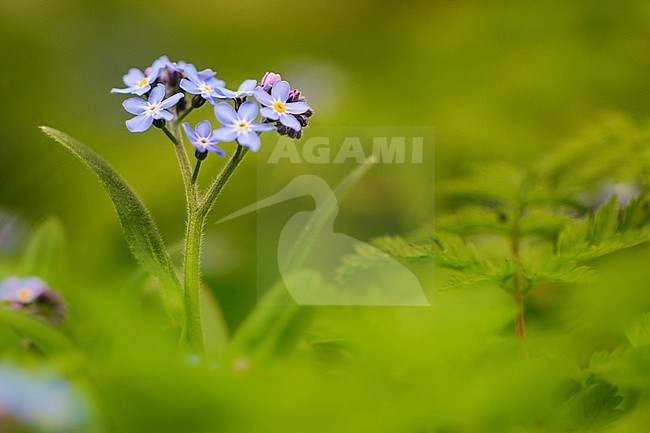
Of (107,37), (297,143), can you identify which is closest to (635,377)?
(297,143)

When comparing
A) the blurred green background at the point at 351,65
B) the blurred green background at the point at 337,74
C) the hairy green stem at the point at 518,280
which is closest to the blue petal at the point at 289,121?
the hairy green stem at the point at 518,280

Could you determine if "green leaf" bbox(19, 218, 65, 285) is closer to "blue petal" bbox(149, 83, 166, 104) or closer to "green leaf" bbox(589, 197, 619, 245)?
"blue petal" bbox(149, 83, 166, 104)

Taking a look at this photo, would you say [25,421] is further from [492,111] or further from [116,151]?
[492,111]

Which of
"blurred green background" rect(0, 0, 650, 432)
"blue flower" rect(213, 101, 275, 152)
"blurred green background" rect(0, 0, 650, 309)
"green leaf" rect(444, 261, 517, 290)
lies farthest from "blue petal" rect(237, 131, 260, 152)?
"blurred green background" rect(0, 0, 650, 309)

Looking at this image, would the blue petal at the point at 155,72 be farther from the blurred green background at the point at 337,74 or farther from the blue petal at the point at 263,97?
the blurred green background at the point at 337,74

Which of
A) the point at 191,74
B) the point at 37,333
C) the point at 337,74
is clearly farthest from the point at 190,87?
the point at 337,74

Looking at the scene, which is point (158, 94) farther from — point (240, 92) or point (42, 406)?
point (42, 406)
